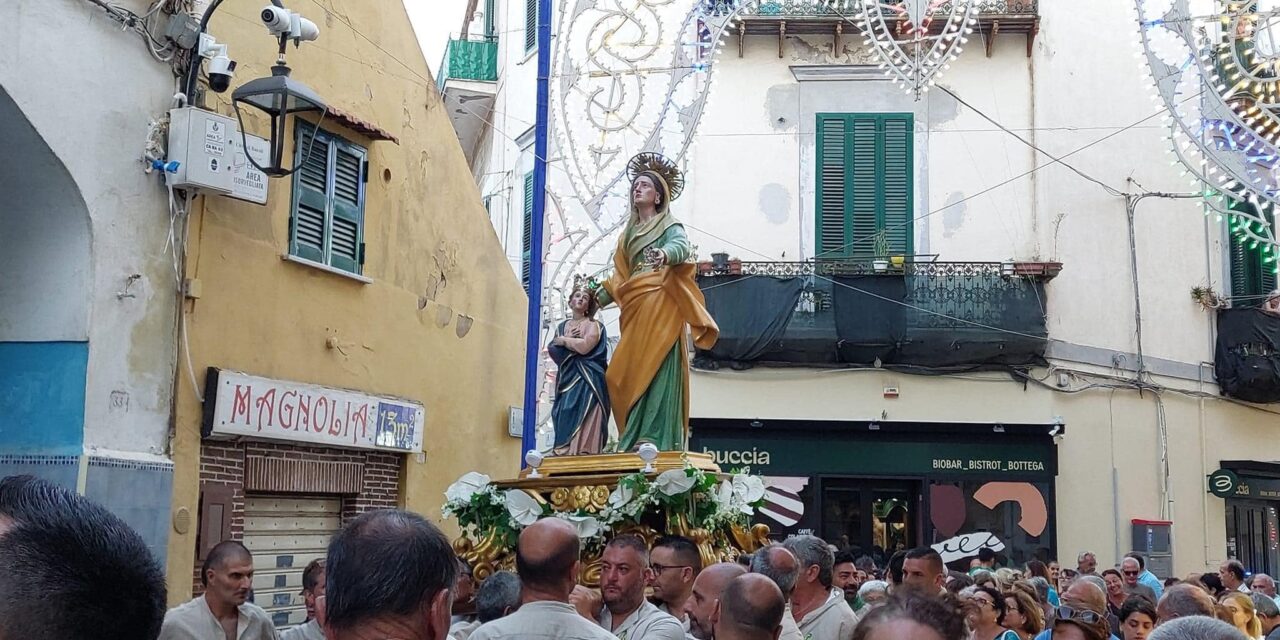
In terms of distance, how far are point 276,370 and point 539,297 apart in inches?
105

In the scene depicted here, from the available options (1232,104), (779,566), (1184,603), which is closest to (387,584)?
(779,566)

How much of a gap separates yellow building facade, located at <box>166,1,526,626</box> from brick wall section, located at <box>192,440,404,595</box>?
2cm

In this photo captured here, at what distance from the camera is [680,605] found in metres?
5.91

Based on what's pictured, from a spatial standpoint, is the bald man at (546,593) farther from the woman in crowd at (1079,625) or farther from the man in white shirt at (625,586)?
the woman in crowd at (1079,625)

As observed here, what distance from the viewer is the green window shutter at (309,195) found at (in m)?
10.1

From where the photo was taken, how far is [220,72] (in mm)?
8742

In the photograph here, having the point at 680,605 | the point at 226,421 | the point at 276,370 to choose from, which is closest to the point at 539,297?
the point at 276,370

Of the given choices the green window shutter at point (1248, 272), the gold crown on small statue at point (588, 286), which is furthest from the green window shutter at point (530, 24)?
the gold crown on small statue at point (588, 286)

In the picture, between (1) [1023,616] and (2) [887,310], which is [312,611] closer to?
(1) [1023,616]

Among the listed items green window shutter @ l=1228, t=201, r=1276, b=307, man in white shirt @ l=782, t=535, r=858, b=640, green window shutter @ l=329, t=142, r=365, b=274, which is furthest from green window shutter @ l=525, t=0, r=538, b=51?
man in white shirt @ l=782, t=535, r=858, b=640

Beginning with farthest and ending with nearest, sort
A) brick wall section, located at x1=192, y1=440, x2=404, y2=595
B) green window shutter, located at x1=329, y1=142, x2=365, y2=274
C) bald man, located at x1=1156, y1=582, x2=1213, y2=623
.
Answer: green window shutter, located at x1=329, y1=142, x2=365, y2=274
brick wall section, located at x1=192, y1=440, x2=404, y2=595
bald man, located at x1=1156, y1=582, x2=1213, y2=623

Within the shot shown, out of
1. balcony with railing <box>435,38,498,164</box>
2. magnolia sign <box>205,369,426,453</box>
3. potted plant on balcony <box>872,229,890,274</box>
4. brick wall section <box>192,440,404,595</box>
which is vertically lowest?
brick wall section <box>192,440,404,595</box>

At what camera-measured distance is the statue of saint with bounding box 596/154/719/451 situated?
8.53m

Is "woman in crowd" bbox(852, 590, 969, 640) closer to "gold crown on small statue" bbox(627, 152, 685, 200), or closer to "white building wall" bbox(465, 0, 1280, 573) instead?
"gold crown on small statue" bbox(627, 152, 685, 200)
